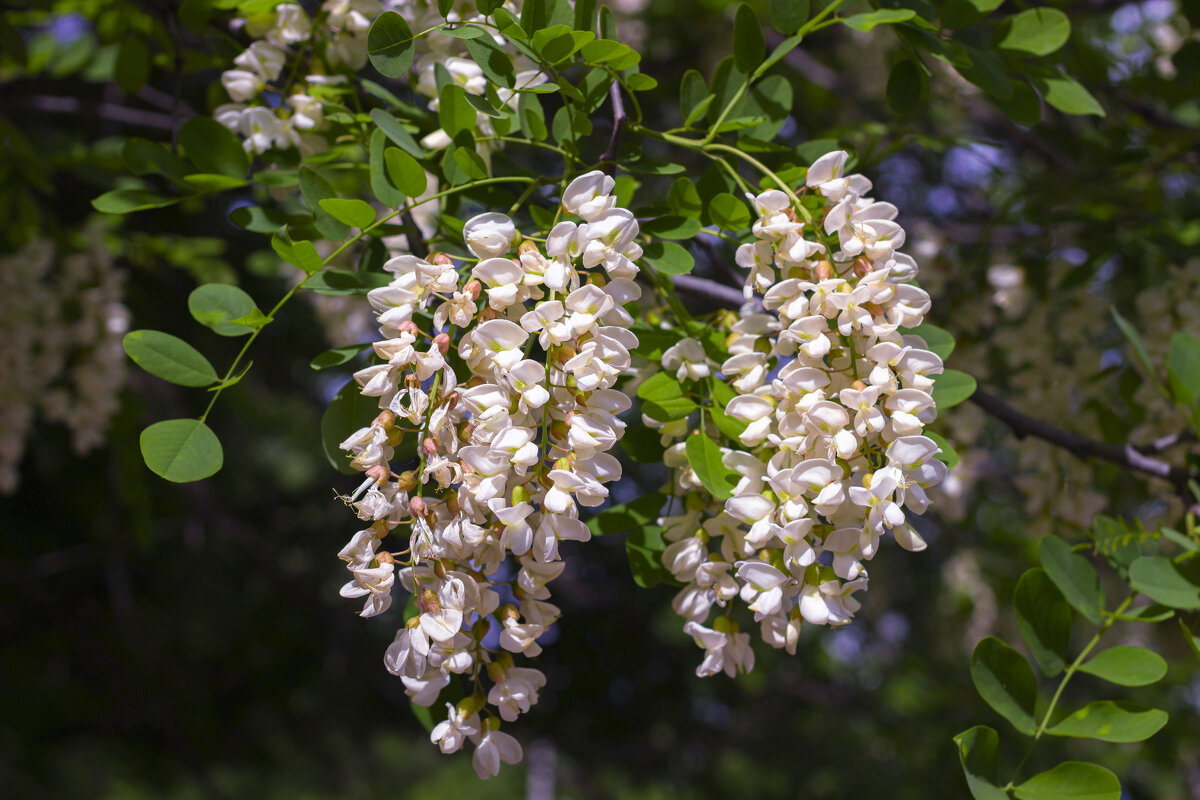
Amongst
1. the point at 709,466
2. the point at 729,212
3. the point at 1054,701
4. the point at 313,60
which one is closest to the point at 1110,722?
the point at 1054,701

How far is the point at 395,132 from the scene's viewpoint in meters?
0.59

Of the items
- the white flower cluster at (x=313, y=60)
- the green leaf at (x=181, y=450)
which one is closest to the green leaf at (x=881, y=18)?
the white flower cluster at (x=313, y=60)

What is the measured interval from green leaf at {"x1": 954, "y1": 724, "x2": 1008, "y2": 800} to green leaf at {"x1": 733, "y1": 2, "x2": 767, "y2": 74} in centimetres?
53

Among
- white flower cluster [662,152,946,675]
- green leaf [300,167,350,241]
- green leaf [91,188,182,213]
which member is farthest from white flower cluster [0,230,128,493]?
white flower cluster [662,152,946,675]

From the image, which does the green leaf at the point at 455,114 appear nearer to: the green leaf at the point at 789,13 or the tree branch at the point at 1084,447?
the green leaf at the point at 789,13

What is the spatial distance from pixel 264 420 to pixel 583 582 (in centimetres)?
128

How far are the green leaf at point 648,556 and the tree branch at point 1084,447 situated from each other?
0.44 meters

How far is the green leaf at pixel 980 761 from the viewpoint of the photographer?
54 centimetres

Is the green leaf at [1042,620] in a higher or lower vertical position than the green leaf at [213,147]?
lower

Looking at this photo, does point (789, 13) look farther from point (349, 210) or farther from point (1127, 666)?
point (1127, 666)

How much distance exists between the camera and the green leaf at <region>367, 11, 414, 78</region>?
Answer: 518 mm

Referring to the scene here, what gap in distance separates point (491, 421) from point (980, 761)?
0.44 m

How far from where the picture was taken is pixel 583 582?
2.82 metres

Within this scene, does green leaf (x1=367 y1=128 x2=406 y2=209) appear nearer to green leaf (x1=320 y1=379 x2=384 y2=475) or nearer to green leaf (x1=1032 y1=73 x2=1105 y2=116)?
green leaf (x1=320 y1=379 x2=384 y2=475)
